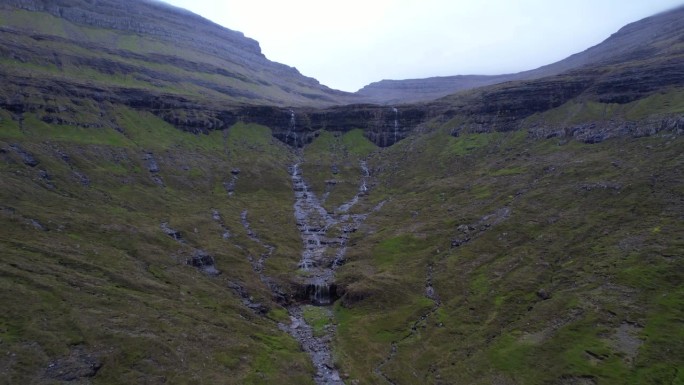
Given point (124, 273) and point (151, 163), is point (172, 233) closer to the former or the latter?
point (124, 273)

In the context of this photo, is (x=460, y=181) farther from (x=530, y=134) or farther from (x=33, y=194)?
(x=33, y=194)

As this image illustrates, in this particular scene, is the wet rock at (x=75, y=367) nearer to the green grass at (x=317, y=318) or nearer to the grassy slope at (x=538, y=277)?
the grassy slope at (x=538, y=277)

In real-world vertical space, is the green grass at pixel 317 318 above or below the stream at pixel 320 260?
below

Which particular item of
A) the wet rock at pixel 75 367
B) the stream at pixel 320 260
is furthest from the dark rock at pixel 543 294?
the wet rock at pixel 75 367

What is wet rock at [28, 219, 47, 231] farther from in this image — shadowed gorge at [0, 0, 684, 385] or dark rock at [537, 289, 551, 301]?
dark rock at [537, 289, 551, 301]

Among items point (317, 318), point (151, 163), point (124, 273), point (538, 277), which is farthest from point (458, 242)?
point (151, 163)

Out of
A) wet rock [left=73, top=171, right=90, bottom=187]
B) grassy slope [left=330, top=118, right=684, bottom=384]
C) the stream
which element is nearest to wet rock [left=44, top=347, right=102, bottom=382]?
the stream
